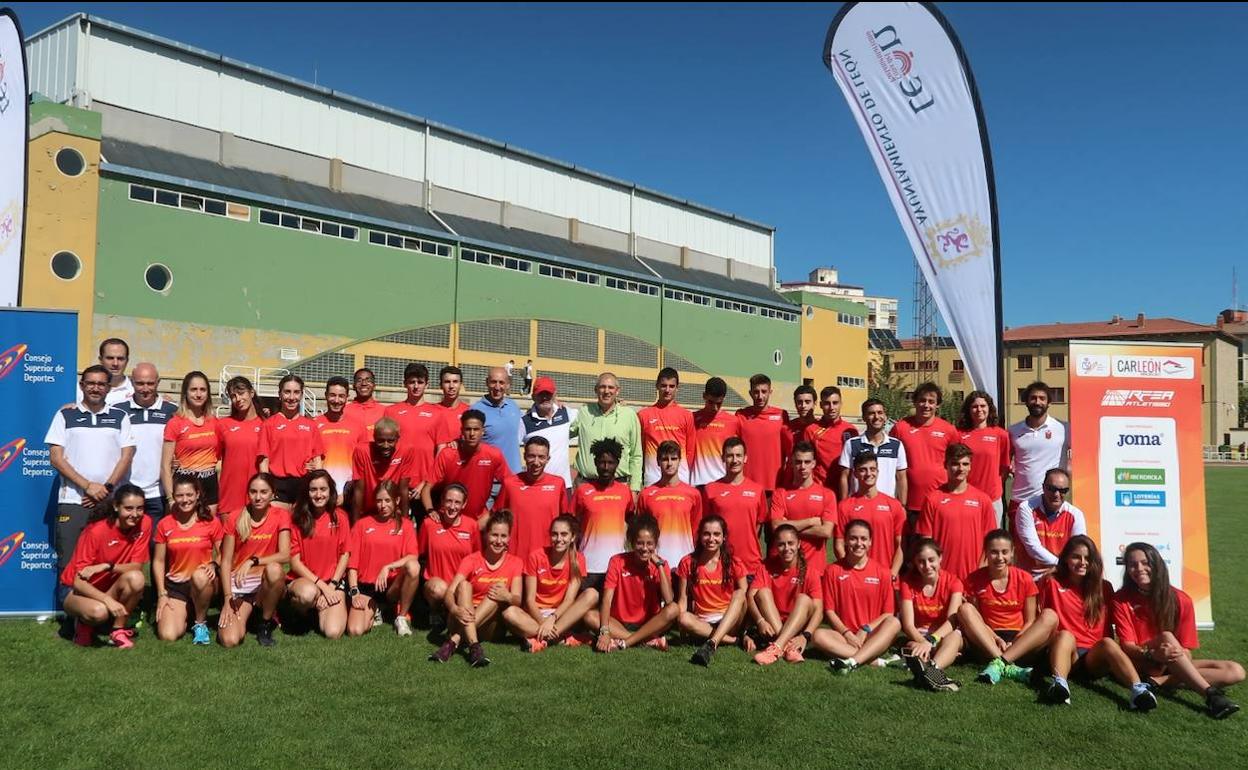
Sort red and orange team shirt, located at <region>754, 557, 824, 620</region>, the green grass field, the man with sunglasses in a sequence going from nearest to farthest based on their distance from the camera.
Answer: the green grass field, red and orange team shirt, located at <region>754, 557, 824, 620</region>, the man with sunglasses

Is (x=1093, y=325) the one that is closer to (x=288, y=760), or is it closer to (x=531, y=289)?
(x=531, y=289)

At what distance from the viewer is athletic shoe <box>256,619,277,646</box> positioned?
20.2 ft

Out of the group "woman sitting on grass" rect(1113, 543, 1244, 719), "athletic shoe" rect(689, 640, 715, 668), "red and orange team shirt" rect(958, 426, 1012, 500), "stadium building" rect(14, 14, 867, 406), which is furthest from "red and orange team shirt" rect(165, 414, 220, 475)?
"stadium building" rect(14, 14, 867, 406)

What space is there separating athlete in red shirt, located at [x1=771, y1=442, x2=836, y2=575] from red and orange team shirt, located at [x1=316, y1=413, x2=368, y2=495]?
3466 millimetres

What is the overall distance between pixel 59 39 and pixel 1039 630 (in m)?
28.5

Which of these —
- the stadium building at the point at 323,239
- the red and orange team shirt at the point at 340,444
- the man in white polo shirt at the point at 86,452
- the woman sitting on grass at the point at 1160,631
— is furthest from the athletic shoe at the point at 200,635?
the stadium building at the point at 323,239

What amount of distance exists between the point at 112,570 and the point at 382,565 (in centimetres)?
187

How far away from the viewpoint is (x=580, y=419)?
7.48 m

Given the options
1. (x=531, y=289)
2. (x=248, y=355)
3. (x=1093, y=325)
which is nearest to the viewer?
(x=248, y=355)

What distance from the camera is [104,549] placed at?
6.34m

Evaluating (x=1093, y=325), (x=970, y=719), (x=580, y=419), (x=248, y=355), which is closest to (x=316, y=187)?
(x=248, y=355)

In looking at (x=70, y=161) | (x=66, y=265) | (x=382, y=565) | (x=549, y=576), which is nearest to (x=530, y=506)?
(x=549, y=576)

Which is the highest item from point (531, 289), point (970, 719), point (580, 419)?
point (531, 289)

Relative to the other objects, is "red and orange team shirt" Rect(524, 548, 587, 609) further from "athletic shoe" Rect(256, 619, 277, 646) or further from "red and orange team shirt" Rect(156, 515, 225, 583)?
"red and orange team shirt" Rect(156, 515, 225, 583)
